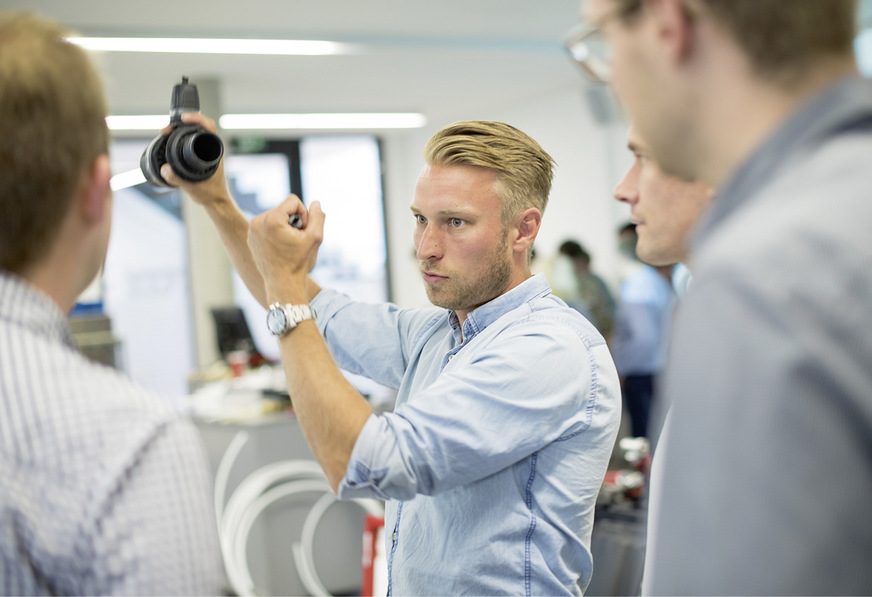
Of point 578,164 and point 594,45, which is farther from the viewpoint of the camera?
point 578,164

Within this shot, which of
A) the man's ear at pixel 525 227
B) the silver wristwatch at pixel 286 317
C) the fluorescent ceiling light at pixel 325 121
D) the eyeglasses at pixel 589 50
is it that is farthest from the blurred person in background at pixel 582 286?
the eyeglasses at pixel 589 50

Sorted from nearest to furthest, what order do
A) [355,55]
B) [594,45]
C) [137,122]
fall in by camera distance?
[594,45] < [355,55] < [137,122]

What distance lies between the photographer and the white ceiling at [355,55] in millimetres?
5238

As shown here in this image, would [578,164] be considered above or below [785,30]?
above

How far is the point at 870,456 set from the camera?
0.47m

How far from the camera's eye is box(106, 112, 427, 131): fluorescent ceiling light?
810cm

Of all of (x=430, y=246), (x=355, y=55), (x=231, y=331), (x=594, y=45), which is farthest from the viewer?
(x=355, y=55)

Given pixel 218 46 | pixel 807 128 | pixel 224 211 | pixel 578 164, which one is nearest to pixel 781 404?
pixel 807 128

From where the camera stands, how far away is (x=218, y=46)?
5922 millimetres

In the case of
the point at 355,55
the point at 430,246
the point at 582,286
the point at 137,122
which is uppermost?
the point at 355,55

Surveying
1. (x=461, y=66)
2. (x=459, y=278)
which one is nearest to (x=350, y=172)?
(x=461, y=66)

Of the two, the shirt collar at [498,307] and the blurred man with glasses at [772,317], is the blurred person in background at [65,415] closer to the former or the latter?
the blurred man with glasses at [772,317]

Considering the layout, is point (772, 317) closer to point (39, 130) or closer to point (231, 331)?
point (39, 130)

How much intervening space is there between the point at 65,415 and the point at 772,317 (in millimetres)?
519
